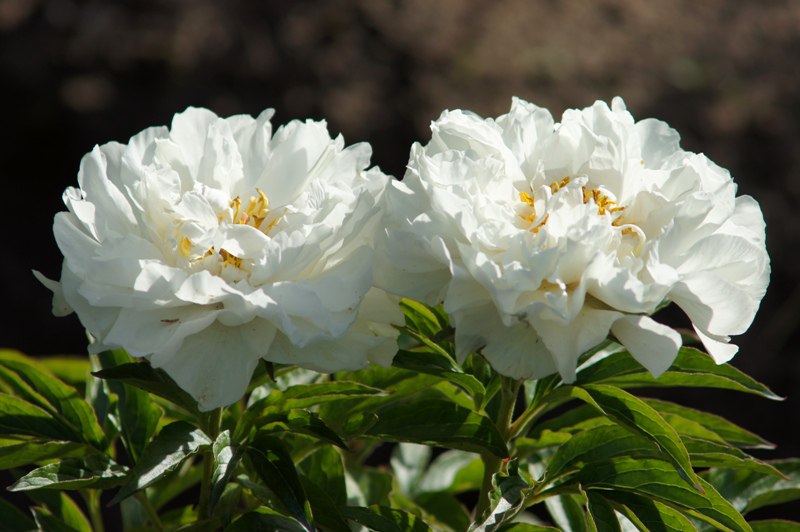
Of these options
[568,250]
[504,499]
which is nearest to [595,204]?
[568,250]

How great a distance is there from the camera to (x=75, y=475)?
3.67 feet

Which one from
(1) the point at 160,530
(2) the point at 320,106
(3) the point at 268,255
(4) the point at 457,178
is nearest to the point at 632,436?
(4) the point at 457,178

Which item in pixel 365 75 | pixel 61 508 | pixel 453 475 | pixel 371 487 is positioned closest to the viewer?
pixel 61 508

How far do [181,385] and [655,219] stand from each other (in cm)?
54

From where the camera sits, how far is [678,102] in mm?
3824

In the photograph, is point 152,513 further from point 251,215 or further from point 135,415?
point 251,215

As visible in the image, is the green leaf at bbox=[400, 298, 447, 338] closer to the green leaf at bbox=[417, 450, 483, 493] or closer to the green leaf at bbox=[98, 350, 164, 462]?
the green leaf at bbox=[98, 350, 164, 462]

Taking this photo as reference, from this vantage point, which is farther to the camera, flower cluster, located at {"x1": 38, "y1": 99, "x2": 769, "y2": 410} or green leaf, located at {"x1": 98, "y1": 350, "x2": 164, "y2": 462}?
green leaf, located at {"x1": 98, "y1": 350, "x2": 164, "y2": 462}

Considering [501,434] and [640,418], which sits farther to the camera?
[501,434]

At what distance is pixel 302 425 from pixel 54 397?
39 cm

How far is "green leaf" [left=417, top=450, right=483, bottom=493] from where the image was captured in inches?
63.9

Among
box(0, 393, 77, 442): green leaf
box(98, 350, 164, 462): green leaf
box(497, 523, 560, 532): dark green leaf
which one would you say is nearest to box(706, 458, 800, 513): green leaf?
box(497, 523, 560, 532): dark green leaf

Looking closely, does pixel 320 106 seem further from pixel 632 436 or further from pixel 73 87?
pixel 632 436

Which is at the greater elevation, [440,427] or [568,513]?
[440,427]
